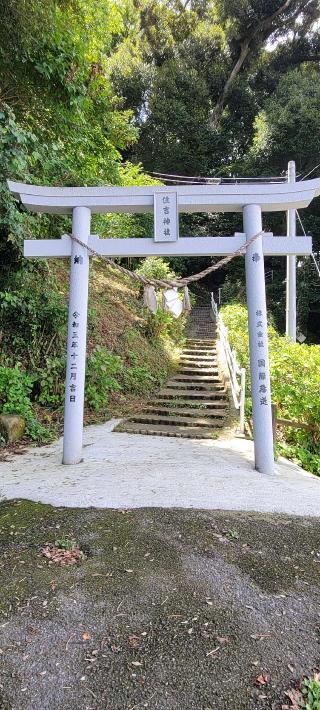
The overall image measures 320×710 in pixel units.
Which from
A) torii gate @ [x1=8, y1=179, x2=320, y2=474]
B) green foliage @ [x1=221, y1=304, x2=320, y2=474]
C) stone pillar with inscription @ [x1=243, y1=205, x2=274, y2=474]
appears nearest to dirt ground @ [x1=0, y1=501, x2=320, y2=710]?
stone pillar with inscription @ [x1=243, y1=205, x2=274, y2=474]

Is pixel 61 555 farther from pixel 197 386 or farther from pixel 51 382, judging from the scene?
pixel 197 386

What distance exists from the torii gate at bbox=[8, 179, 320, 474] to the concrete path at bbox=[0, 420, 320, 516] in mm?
368

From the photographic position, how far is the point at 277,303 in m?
20.8

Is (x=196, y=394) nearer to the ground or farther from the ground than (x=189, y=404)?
farther from the ground

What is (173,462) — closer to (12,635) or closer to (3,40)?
(12,635)

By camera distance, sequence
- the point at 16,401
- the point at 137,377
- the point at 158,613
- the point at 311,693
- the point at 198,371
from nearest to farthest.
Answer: the point at 311,693 < the point at 158,613 < the point at 16,401 < the point at 137,377 < the point at 198,371

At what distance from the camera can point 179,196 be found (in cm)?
458

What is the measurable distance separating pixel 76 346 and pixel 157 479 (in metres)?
1.75

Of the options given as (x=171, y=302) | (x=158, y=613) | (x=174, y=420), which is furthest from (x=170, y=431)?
(x=171, y=302)

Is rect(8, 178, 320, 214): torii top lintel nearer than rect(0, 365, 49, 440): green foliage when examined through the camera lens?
Yes

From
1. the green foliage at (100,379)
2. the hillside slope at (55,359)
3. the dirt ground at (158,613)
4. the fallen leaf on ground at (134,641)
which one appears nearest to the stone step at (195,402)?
the hillside slope at (55,359)

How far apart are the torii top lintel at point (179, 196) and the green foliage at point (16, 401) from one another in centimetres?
244

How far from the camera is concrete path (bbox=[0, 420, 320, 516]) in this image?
362 centimetres

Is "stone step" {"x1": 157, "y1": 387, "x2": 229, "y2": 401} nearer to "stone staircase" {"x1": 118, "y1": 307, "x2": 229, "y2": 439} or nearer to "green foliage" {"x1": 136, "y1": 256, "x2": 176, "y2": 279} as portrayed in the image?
"stone staircase" {"x1": 118, "y1": 307, "x2": 229, "y2": 439}
